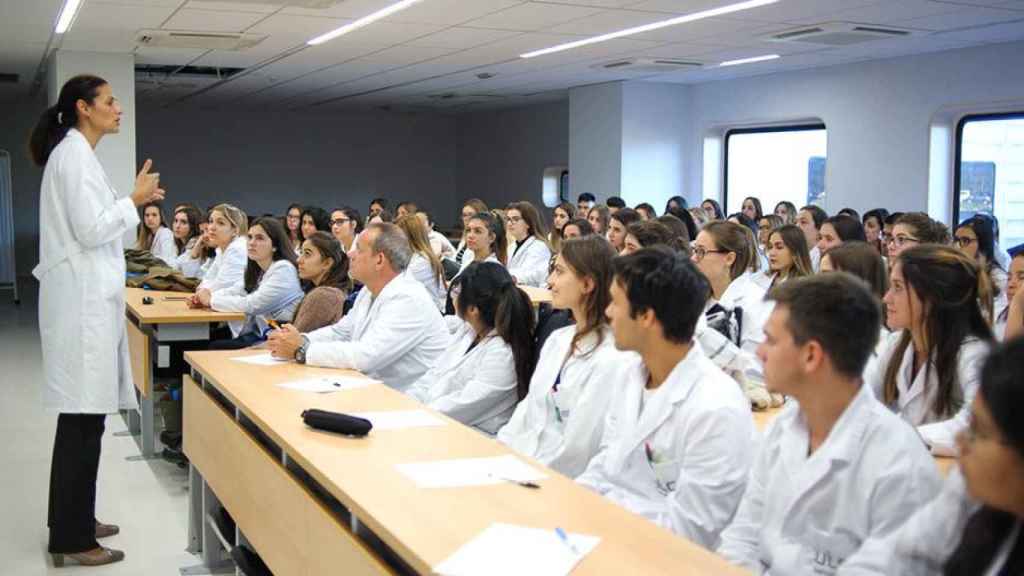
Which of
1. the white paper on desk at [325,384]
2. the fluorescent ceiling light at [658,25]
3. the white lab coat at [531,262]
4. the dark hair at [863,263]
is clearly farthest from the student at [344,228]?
the dark hair at [863,263]

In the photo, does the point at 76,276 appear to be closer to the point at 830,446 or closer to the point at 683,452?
the point at 683,452

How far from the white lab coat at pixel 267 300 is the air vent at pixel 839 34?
5.21 meters

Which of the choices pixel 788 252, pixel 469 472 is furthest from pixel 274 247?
pixel 469 472

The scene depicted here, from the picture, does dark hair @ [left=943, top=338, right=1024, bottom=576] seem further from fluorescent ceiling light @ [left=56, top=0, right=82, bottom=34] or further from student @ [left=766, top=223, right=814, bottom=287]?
fluorescent ceiling light @ [left=56, top=0, right=82, bottom=34]

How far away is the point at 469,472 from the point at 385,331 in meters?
1.81

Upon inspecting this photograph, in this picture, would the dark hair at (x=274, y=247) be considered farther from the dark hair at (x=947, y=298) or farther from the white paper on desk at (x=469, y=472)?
the dark hair at (x=947, y=298)

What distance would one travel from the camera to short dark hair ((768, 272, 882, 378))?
200cm

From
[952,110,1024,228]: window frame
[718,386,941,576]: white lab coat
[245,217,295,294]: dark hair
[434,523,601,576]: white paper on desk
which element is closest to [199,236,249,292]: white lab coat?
[245,217,295,294]: dark hair

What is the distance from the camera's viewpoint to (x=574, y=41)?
9461 mm

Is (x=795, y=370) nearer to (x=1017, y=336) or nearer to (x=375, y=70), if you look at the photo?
(x=1017, y=336)

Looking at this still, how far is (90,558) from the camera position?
3.99 m

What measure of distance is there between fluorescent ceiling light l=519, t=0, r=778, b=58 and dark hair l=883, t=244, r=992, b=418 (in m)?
4.99

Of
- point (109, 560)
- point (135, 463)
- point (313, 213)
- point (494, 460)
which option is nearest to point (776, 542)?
point (494, 460)

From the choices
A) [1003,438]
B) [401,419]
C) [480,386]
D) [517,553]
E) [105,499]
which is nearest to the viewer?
[1003,438]
